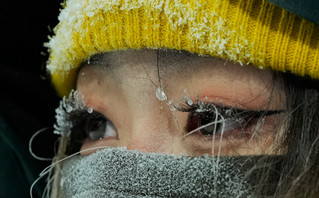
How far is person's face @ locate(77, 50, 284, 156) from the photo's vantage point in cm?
90

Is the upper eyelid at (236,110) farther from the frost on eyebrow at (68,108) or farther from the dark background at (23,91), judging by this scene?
the dark background at (23,91)

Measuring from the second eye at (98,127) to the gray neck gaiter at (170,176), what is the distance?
229 millimetres

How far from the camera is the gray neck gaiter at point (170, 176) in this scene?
33.9 inches

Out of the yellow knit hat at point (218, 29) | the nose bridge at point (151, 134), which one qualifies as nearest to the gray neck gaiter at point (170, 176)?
the nose bridge at point (151, 134)

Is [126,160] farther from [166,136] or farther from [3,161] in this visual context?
[3,161]

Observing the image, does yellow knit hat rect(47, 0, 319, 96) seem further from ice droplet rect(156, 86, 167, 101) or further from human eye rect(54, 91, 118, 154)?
human eye rect(54, 91, 118, 154)

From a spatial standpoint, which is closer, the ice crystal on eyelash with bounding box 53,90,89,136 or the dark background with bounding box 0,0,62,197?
the ice crystal on eyelash with bounding box 53,90,89,136

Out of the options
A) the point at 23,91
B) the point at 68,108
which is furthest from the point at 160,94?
the point at 23,91

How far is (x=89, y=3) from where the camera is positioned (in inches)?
37.1

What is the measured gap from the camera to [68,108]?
3.90 ft

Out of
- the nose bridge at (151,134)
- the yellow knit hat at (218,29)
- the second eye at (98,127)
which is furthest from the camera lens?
the second eye at (98,127)

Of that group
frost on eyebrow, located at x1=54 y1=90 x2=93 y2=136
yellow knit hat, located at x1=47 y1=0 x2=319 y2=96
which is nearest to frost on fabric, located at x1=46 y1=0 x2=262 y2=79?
yellow knit hat, located at x1=47 y1=0 x2=319 y2=96

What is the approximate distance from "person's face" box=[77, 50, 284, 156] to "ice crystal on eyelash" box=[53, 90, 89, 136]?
0.72ft

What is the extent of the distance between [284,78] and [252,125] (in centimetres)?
12
